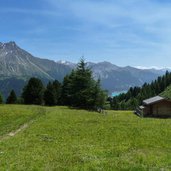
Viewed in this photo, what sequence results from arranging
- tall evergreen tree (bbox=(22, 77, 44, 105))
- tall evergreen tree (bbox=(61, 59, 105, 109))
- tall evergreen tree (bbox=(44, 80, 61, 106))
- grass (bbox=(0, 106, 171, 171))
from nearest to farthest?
grass (bbox=(0, 106, 171, 171))
tall evergreen tree (bbox=(61, 59, 105, 109))
tall evergreen tree (bbox=(22, 77, 44, 105))
tall evergreen tree (bbox=(44, 80, 61, 106))

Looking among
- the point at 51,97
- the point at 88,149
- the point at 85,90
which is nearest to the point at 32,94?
the point at 51,97

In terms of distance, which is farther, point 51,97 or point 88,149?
point 51,97

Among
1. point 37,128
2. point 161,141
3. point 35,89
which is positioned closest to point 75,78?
point 35,89

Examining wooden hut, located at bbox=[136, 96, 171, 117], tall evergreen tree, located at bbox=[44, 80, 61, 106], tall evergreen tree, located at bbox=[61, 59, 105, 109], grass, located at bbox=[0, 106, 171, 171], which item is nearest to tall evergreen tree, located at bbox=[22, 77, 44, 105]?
tall evergreen tree, located at bbox=[44, 80, 61, 106]

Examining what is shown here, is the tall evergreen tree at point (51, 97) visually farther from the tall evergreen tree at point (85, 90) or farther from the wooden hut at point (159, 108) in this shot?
the wooden hut at point (159, 108)

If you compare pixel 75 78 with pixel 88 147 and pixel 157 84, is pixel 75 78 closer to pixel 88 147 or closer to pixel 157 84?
pixel 88 147

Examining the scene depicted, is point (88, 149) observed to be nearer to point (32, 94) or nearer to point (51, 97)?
point (32, 94)

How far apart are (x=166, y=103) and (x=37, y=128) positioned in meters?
45.8

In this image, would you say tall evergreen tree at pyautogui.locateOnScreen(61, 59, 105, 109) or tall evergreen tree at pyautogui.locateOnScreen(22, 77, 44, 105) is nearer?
tall evergreen tree at pyautogui.locateOnScreen(61, 59, 105, 109)

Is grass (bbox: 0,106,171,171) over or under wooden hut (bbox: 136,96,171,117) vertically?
under

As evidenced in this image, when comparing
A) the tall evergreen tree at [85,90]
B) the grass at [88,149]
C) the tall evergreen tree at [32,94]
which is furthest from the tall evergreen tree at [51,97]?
the grass at [88,149]

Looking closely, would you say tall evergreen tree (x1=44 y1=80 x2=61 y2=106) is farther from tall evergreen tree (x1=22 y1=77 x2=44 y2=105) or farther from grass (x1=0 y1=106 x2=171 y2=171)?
grass (x1=0 y1=106 x2=171 y2=171)

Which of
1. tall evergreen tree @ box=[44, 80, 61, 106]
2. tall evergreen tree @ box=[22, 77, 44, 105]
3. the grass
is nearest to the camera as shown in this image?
the grass

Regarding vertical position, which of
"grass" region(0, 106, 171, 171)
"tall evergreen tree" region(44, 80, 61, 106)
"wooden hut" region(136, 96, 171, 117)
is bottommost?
"grass" region(0, 106, 171, 171)
